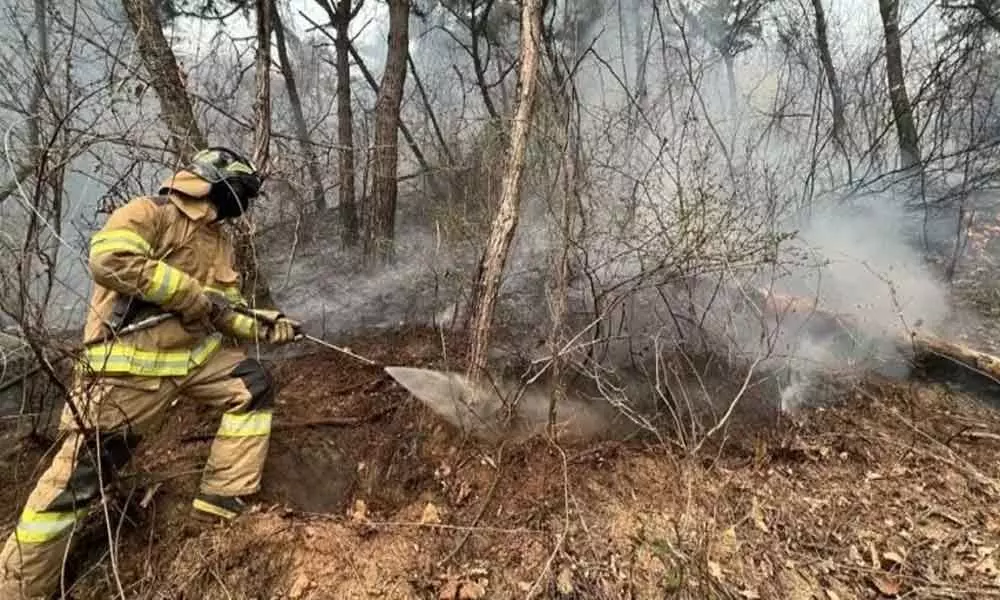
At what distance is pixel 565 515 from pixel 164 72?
13.8 ft

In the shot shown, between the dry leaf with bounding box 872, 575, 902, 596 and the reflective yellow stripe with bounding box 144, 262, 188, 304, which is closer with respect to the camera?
the dry leaf with bounding box 872, 575, 902, 596

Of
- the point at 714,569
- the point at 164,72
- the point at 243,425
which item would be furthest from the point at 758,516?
the point at 164,72

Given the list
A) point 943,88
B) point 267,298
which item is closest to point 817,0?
point 943,88

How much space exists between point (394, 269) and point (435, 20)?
6.85 meters

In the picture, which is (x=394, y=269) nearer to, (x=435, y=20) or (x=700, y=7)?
(x=435, y=20)

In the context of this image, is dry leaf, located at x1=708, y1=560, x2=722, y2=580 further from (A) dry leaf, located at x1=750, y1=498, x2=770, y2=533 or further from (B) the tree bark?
(B) the tree bark

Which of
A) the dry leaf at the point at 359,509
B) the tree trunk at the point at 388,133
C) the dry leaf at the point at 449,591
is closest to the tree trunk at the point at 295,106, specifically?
the tree trunk at the point at 388,133

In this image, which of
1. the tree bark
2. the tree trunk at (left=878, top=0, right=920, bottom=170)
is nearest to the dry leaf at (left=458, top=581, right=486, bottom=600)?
the tree bark

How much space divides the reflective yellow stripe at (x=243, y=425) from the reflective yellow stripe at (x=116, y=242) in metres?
0.97

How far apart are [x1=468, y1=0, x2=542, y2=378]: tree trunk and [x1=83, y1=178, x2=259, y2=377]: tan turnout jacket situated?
1621 mm

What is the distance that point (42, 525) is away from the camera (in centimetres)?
228

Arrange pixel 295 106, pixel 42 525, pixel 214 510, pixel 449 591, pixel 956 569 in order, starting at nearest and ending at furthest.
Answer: pixel 42 525
pixel 449 591
pixel 956 569
pixel 214 510
pixel 295 106

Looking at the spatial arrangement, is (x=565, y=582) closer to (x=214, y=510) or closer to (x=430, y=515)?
(x=430, y=515)

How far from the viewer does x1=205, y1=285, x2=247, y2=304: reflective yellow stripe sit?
2.96 m
